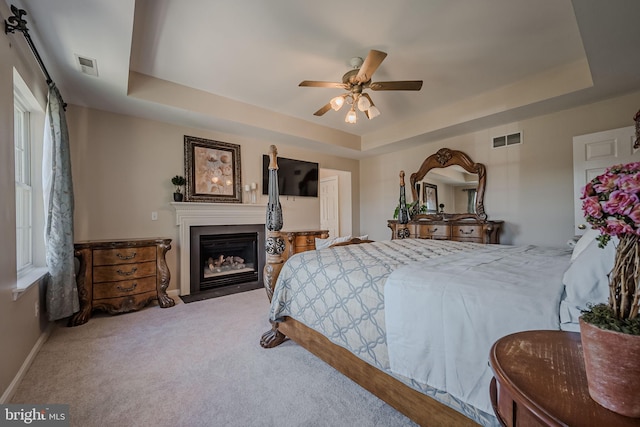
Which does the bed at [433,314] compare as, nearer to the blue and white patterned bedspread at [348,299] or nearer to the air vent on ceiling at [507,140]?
the blue and white patterned bedspread at [348,299]

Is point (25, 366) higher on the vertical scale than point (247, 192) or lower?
lower

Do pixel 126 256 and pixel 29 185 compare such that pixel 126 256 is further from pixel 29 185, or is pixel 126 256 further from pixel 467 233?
pixel 467 233

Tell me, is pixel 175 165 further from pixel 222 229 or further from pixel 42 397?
pixel 42 397

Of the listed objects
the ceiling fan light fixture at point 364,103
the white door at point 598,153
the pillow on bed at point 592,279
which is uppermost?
the ceiling fan light fixture at point 364,103

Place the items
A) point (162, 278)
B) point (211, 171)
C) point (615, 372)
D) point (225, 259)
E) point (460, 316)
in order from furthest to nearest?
1. point (225, 259)
2. point (211, 171)
3. point (162, 278)
4. point (460, 316)
5. point (615, 372)

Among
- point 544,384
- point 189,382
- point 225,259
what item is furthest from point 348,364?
point 225,259

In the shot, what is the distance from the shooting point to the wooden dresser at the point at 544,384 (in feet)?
1.77

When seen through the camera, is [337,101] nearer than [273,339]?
No

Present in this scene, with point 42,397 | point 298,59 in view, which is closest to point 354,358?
point 42,397

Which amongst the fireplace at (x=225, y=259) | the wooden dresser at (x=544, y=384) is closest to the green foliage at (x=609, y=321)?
the wooden dresser at (x=544, y=384)

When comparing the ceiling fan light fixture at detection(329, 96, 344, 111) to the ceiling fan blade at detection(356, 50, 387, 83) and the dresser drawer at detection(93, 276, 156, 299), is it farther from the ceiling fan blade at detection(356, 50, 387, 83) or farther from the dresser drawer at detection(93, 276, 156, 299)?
the dresser drawer at detection(93, 276, 156, 299)

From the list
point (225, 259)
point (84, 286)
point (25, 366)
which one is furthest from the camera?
point (225, 259)

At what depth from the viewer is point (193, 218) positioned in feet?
12.8

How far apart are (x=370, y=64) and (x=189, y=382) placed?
9.54 ft
